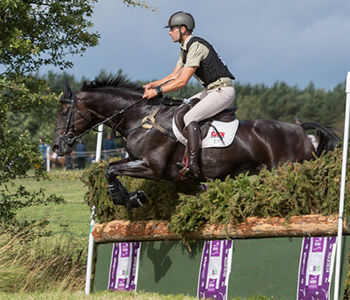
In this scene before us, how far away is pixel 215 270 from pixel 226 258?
0.18 m

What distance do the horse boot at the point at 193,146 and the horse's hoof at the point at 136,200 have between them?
522 mm

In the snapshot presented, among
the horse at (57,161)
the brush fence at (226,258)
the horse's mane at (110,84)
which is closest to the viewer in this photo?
the brush fence at (226,258)


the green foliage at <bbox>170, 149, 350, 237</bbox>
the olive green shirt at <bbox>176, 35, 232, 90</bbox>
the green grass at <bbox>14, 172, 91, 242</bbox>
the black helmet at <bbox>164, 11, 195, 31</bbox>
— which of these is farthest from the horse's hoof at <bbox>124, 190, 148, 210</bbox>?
the black helmet at <bbox>164, 11, 195, 31</bbox>

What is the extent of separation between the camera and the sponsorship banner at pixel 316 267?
5.14 metres

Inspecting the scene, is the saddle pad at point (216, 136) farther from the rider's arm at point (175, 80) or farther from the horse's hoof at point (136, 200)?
the horse's hoof at point (136, 200)

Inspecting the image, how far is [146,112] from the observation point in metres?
6.86

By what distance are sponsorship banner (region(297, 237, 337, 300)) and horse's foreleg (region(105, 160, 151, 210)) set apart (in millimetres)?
1975

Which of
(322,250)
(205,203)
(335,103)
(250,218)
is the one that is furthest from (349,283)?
(335,103)

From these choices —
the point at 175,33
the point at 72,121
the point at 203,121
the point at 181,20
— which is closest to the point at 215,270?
the point at 203,121

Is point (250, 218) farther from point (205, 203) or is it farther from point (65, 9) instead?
point (65, 9)

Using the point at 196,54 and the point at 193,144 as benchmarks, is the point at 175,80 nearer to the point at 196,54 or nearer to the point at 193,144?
the point at 196,54

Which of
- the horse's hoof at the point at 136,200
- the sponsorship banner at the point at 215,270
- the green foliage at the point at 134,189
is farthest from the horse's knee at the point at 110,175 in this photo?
the sponsorship banner at the point at 215,270

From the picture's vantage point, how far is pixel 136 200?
648cm

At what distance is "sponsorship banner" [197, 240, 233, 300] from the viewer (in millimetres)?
5934
